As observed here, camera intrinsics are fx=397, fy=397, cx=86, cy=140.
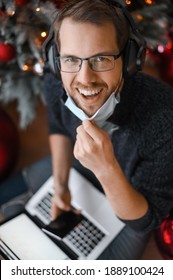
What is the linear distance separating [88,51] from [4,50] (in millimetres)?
450

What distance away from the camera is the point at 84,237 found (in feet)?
3.48

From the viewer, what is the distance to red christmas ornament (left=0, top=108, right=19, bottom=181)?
1.27 meters

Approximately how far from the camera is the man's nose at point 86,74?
0.69m

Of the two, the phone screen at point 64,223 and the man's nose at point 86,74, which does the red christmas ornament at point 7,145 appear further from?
the man's nose at point 86,74

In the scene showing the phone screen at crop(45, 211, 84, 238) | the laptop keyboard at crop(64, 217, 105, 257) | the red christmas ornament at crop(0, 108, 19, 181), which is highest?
the red christmas ornament at crop(0, 108, 19, 181)

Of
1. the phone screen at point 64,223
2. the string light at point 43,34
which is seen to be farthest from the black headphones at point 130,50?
the phone screen at point 64,223

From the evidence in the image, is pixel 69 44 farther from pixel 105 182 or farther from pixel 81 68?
pixel 105 182

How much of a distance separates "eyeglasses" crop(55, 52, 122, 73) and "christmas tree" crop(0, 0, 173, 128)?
0.15 m

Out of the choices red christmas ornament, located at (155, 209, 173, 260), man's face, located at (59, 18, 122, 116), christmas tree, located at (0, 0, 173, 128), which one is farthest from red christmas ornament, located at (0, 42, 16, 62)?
red christmas ornament, located at (155, 209, 173, 260)

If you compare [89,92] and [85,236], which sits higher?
[89,92]

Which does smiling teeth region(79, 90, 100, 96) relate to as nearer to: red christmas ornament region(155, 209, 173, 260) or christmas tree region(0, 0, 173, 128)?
christmas tree region(0, 0, 173, 128)

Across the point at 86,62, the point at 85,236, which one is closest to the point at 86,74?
the point at 86,62

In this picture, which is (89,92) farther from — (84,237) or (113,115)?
(84,237)

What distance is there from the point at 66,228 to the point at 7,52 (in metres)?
0.49
